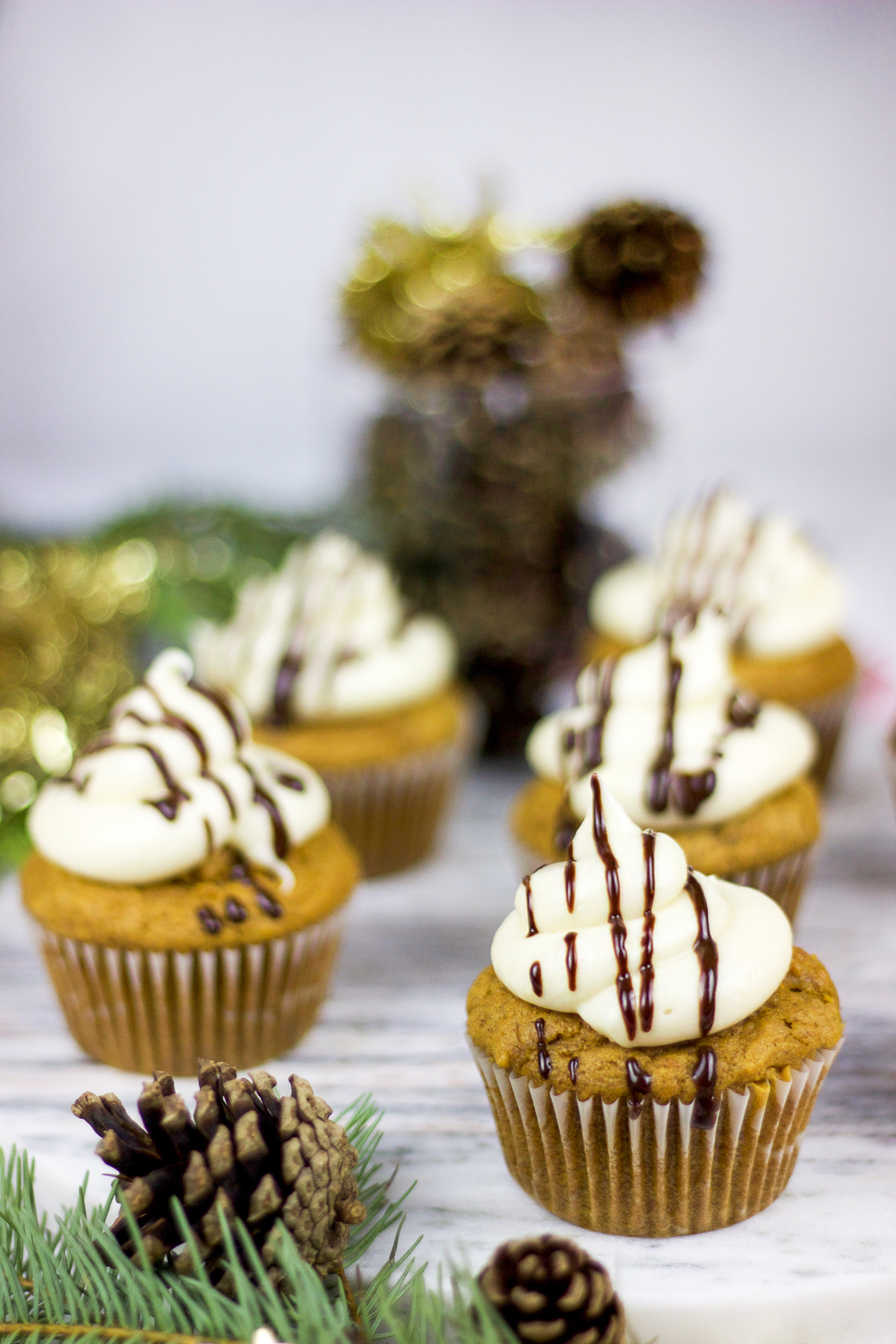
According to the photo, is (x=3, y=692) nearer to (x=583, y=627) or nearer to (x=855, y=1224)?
(x=583, y=627)

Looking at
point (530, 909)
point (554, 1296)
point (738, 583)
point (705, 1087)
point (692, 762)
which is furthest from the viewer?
point (738, 583)

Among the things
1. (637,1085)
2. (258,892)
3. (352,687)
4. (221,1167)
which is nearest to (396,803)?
(352,687)

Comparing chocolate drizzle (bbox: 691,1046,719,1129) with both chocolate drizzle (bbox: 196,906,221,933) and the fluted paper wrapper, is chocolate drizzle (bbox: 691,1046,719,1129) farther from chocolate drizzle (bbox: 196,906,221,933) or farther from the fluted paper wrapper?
chocolate drizzle (bbox: 196,906,221,933)

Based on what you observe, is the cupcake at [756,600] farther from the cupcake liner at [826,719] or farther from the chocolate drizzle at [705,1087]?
the chocolate drizzle at [705,1087]

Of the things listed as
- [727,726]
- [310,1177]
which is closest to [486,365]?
[727,726]

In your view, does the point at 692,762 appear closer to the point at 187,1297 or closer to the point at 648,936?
the point at 648,936

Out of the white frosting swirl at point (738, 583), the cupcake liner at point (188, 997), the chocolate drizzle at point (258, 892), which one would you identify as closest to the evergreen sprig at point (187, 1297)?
the cupcake liner at point (188, 997)
